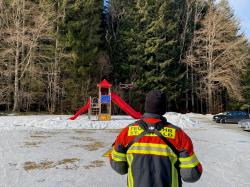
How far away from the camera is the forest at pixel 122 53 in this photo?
38.4m

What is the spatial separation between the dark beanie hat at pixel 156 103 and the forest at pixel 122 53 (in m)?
34.6

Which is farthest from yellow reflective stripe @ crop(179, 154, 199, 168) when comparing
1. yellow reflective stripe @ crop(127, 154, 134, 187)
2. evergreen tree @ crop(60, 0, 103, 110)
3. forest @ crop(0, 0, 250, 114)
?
evergreen tree @ crop(60, 0, 103, 110)

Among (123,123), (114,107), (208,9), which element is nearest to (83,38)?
(114,107)

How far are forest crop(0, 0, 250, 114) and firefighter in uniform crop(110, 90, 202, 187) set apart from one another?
34.6 meters

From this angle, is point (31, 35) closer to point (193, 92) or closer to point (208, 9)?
point (193, 92)

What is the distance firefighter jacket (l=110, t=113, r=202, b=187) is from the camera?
3543 millimetres

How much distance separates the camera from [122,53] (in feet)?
159

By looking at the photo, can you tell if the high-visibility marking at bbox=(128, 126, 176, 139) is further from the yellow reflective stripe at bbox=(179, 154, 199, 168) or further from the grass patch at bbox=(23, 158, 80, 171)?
the grass patch at bbox=(23, 158, 80, 171)

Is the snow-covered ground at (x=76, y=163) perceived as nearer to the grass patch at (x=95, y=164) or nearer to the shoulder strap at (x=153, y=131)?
the grass patch at (x=95, y=164)

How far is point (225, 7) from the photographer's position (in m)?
53.6

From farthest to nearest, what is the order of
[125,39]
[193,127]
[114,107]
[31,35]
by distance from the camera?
[125,39] → [114,107] → [31,35] → [193,127]

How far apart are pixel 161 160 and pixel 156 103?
583 mm

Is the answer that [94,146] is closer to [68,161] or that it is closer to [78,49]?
[68,161]

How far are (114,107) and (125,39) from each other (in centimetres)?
1014
